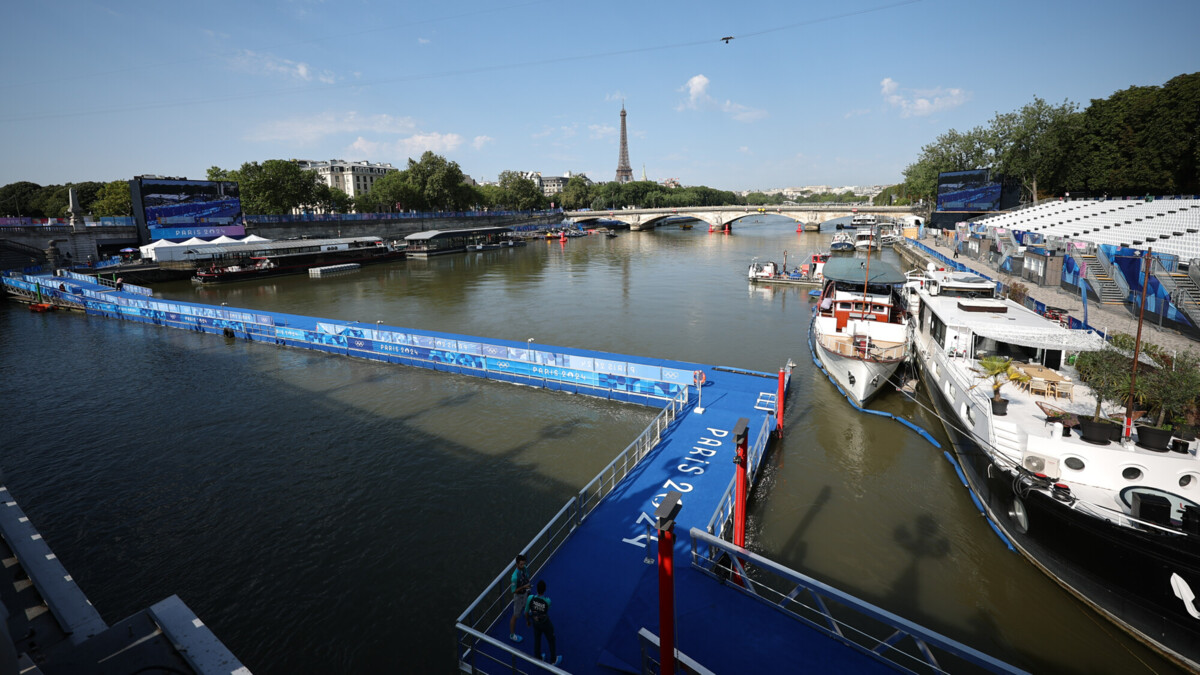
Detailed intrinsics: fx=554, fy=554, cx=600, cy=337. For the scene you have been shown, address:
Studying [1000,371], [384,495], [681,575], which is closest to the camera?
[681,575]

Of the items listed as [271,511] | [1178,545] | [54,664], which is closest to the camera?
[54,664]

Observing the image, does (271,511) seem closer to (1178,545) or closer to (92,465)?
(92,465)

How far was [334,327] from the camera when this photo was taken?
102ft

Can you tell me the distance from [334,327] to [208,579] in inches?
780

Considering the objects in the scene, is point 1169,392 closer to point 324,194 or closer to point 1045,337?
point 1045,337

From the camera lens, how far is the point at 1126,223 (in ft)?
139

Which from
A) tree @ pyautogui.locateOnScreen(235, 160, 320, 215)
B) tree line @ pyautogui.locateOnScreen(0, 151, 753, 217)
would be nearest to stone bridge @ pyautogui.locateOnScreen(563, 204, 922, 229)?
tree line @ pyautogui.locateOnScreen(0, 151, 753, 217)

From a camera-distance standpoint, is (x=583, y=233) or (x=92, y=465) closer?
(x=92, y=465)

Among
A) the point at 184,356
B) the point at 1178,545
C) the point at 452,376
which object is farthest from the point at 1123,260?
the point at 184,356

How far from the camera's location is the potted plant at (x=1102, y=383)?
1223cm

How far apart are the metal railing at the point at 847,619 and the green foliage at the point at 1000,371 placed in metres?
9.56

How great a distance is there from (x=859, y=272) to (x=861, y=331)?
6.31 metres

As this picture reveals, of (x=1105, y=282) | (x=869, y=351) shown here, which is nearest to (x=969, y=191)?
(x=1105, y=282)

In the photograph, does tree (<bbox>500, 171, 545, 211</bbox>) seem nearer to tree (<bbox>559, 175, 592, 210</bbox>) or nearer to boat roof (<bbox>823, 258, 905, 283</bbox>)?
tree (<bbox>559, 175, 592, 210</bbox>)
